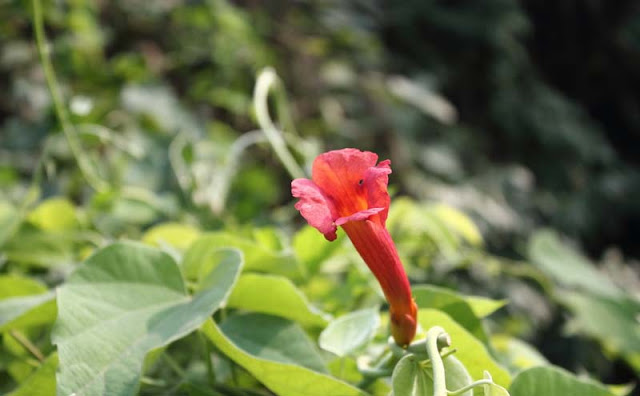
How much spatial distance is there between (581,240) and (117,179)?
1.76 m

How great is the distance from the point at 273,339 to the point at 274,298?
0.08 feet

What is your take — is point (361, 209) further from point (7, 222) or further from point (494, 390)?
point (7, 222)

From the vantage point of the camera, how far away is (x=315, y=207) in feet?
0.87

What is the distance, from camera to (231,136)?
3.81 feet

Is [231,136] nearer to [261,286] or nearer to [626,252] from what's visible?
[261,286]

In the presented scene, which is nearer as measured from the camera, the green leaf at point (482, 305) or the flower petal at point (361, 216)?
the flower petal at point (361, 216)

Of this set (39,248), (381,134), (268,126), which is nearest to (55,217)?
(39,248)

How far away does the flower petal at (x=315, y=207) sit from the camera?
26 centimetres

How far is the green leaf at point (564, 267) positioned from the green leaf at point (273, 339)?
427 mm

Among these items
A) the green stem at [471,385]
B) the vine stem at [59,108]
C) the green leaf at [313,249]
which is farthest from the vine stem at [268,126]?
the green stem at [471,385]

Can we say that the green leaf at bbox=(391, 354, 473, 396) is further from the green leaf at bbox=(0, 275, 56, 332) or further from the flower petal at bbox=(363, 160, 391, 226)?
the green leaf at bbox=(0, 275, 56, 332)

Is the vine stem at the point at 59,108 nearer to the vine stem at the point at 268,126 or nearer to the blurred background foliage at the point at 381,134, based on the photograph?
the blurred background foliage at the point at 381,134

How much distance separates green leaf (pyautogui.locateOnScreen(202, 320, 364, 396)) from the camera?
0.27 meters

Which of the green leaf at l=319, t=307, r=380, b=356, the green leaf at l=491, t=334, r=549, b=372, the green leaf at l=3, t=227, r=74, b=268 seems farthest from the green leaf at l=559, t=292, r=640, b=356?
the green leaf at l=3, t=227, r=74, b=268
